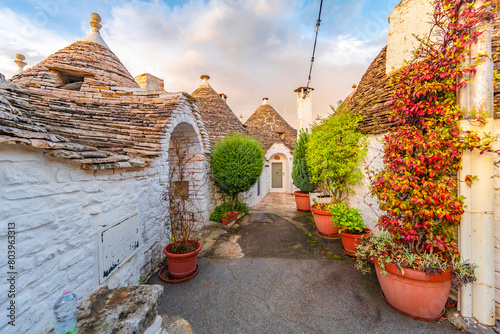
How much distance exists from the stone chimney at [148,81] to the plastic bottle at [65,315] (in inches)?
285

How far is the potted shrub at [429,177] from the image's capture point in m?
2.45

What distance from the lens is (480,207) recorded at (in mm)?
2410

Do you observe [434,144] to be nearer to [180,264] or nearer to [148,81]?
[180,264]

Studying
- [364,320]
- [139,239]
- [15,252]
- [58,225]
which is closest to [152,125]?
[139,239]

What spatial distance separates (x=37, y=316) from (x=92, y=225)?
2.88 feet

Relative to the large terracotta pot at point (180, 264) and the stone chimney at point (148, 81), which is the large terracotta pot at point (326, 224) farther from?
the stone chimney at point (148, 81)

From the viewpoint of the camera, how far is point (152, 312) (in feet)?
6.28

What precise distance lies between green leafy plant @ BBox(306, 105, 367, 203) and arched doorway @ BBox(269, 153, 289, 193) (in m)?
7.60

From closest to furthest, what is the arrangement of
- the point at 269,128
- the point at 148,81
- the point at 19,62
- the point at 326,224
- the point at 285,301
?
the point at 285,301
the point at 326,224
the point at 148,81
the point at 19,62
the point at 269,128

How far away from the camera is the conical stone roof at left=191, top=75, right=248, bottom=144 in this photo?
356 inches

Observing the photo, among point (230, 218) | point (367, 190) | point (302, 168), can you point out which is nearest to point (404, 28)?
point (367, 190)

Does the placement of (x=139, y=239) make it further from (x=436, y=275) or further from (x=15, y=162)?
(x=436, y=275)

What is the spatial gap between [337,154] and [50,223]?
5.31 metres

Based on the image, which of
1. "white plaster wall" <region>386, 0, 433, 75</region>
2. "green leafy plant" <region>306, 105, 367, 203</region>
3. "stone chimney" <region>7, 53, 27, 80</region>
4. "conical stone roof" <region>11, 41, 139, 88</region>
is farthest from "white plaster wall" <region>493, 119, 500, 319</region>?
"stone chimney" <region>7, 53, 27, 80</region>
